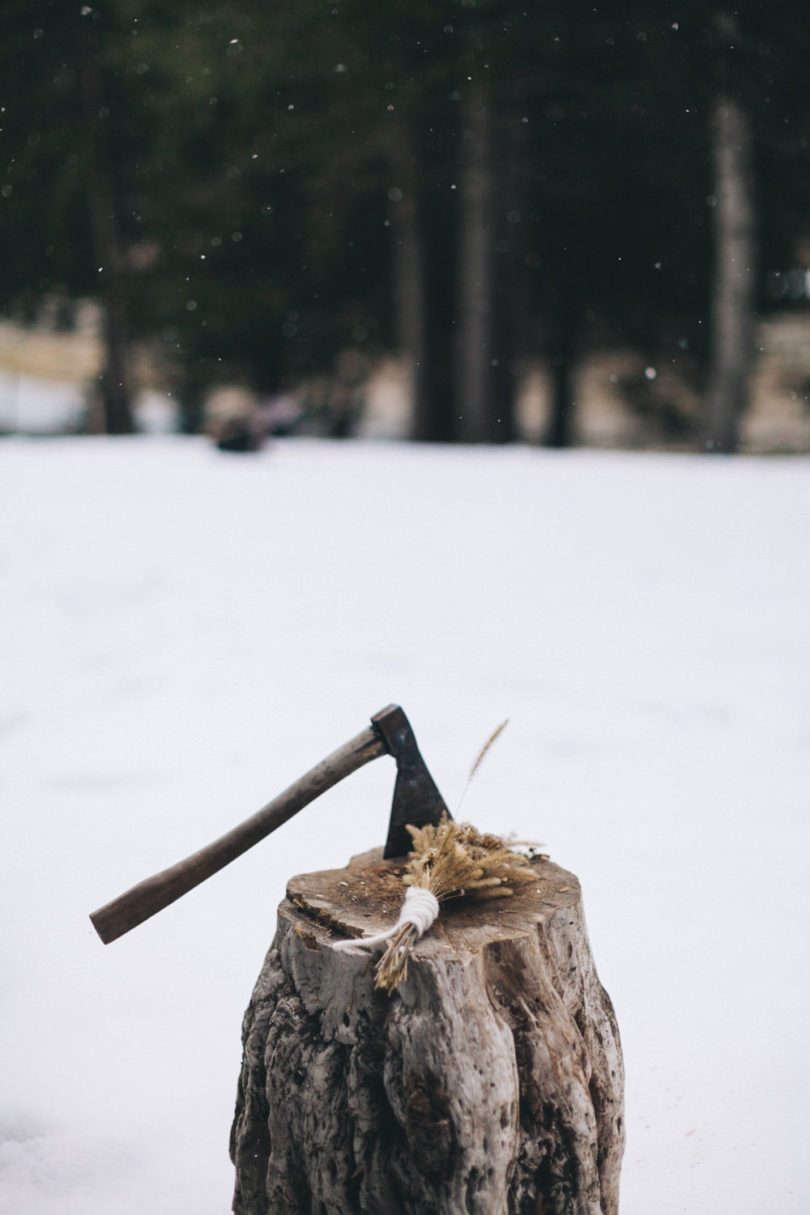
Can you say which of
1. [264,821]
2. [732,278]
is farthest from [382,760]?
[732,278]

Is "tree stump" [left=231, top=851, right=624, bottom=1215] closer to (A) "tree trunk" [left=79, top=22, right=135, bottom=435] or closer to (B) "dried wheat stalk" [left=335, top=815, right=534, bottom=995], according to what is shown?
(B) "dried wheat stalk" [left=335, top=815, right=534, bottom=995]

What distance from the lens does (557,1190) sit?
1.77m

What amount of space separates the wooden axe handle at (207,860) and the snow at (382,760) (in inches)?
29.7

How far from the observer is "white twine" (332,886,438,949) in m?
1.66

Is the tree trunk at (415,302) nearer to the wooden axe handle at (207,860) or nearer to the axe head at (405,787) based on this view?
the axe head at (405,787)

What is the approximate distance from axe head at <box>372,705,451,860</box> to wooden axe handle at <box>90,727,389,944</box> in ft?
0.27

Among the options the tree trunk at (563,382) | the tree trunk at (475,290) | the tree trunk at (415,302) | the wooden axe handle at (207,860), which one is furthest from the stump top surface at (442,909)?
the tree trunk at (563,382)

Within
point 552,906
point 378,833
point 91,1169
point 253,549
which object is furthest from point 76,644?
point 552,906

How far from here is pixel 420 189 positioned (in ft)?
41.9

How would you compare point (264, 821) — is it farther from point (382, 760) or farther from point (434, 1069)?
point (382, 760)

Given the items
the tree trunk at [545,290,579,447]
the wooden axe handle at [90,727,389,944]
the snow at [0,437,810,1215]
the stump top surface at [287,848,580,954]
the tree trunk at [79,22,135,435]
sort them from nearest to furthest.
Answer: the stump top surface at [287,848,580,954], the wooden axe handle at [90,727,389,944], the snow at [0,437,810,1215], the tree trunk at [79,22,135,435], the tree trunk at [545,290,579,447]

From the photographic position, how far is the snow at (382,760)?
2516 mm

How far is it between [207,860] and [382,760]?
9.93 ft

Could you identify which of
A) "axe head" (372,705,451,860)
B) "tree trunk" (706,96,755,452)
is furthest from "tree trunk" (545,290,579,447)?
"axe head" (372,705,451,860)
